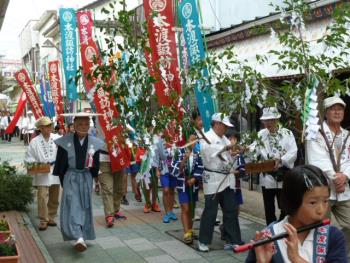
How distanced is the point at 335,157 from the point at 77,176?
366 centimetres

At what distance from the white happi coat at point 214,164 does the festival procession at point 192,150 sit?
0.05ft

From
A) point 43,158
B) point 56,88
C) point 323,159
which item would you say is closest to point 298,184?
point 323,159

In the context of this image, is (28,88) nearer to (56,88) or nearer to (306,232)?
(56,88)

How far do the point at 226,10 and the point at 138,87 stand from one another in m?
9.09

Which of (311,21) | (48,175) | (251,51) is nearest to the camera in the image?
(48,175)

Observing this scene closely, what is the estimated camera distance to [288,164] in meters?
6.79

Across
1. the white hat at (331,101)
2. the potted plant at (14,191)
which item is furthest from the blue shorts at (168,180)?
the white hat at (331,101)

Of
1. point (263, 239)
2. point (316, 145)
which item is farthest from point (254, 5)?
point (263, 239)

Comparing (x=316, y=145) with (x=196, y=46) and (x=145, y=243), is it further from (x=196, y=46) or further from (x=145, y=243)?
(x=145, y=243)

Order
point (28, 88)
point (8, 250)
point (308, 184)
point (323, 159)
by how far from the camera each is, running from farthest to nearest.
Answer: point (28, 88) → point (8, 250) → point (323, 159) → point (308, 184)

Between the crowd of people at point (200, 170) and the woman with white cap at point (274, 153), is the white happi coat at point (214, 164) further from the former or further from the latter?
the woman with white cap at point (274, 153)

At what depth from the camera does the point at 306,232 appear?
229cm

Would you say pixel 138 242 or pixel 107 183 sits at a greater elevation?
pixel 107 183

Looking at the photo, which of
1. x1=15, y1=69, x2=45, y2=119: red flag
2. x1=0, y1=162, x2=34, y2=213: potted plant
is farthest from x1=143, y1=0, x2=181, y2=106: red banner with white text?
x1=15, y1=69, x2=45, y2=119: red flag
